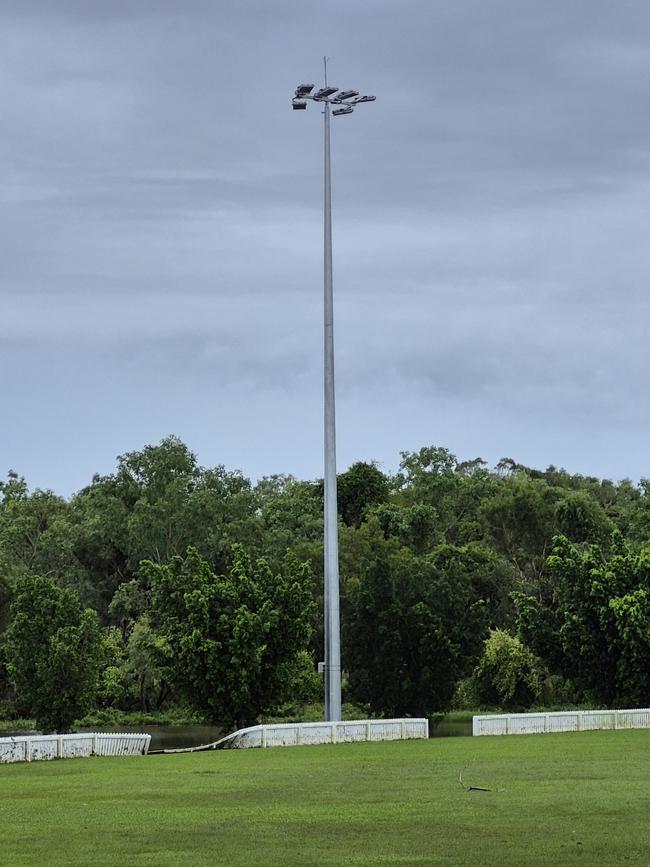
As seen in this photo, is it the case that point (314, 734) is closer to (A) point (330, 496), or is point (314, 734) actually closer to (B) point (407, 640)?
(A) point (330, 496)

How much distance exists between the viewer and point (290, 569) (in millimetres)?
47062

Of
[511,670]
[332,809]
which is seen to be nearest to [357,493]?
[511,670]

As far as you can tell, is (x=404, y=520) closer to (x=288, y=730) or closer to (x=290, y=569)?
(x=290, y=569)

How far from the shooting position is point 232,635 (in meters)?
43.6

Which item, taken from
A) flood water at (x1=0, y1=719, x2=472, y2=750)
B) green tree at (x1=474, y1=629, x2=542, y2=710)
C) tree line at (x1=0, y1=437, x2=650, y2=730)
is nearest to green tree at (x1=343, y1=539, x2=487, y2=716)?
tree line at (x1=0, y1=437, x2=650, y2=730)

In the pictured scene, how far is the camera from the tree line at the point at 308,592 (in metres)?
44.9

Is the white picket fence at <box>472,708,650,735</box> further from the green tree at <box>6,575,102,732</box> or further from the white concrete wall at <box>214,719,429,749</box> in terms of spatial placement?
the green tree at <box>6,575,102,732</box>

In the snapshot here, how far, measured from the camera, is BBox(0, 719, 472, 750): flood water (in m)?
50.8

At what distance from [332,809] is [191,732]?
44.4 metres

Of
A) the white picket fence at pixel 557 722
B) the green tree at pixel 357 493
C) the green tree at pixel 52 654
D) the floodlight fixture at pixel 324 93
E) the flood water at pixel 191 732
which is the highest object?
the floodlight fixture at pixel 324 93

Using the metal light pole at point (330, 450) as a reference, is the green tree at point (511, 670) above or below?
below

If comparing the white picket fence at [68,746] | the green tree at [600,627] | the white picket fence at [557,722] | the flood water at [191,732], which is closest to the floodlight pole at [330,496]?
the white picket fence at [557,722]

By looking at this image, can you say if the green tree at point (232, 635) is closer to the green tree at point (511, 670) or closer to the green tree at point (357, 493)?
the green tree at point (511, 670)

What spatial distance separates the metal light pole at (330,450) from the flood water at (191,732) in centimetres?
928
